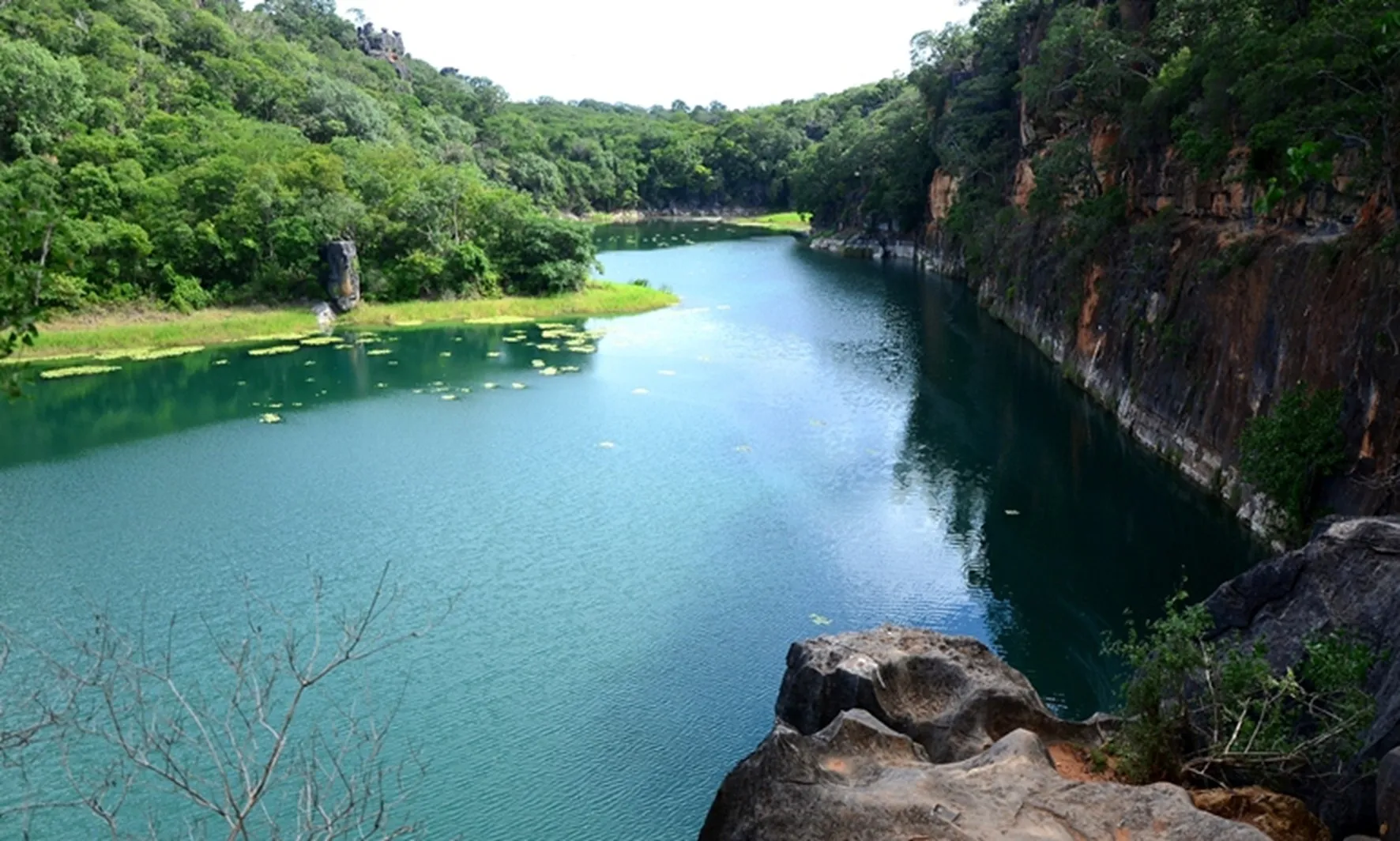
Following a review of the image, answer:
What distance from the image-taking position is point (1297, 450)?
16.7 m

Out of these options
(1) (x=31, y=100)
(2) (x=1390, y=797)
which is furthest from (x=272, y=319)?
(2) (x=1390, y=797)

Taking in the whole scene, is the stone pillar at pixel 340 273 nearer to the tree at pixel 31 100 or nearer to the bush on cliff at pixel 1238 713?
the tree at pixel 31 100

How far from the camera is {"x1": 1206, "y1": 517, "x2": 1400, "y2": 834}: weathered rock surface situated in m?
7.82

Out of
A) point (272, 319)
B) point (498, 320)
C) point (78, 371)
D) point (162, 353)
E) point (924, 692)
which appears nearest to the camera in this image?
point (924, 692)

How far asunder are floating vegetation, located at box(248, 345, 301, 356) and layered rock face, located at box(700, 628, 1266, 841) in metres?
31.6

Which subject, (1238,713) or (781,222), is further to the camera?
(781,222)

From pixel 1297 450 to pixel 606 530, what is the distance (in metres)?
12.1

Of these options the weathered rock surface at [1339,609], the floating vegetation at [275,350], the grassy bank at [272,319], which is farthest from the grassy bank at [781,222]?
the weathered rock surface at [1339,609]

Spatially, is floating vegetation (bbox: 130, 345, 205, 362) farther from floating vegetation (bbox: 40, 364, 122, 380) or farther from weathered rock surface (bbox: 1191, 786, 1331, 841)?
weathered rock surface (bbox: 1191, 786, 1331, 841)

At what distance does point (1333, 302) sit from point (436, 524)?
16553 millimetres

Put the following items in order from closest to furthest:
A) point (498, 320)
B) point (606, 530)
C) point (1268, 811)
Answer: point (1268, 811) < point (606, 530) < point (498, 320)

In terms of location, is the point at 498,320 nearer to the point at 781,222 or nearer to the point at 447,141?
the point at 447,141

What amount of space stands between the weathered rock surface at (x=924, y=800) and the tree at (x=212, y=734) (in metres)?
3.74

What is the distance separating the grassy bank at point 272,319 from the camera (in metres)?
37.3
